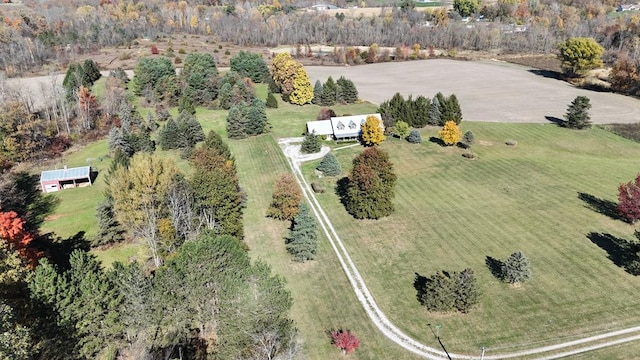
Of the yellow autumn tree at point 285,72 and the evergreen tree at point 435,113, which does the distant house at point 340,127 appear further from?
the yellow autumn tree at point 285,72

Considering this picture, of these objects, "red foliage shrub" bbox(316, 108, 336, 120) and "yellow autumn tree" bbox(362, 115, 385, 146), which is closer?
"yellow autumn tree" bbox(362, 115, 385, 146)

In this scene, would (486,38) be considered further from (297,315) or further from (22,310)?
(22,310)

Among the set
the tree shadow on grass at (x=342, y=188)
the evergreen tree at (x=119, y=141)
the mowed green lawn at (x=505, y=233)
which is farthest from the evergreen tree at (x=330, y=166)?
the evergreen tree at (x=119, y=141)

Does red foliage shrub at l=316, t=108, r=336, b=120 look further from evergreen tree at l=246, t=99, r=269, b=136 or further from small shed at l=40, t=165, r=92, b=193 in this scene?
small shed at l=40, t=165, r=92, b=193

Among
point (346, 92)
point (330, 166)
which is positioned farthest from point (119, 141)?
point (346, 92)

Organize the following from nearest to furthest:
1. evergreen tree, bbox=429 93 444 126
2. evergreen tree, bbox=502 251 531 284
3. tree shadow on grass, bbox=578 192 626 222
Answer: evergreen tree, bbox=502 251 531 284 < tree shadow on grass, bbox=578 192 626 222 < evergreen tree, bbox=429 93 444 126

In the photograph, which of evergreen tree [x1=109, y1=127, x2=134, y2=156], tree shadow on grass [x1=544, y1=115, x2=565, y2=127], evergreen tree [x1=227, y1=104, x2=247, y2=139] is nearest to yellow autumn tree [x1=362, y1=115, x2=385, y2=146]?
evergreen tree [x1=227, y1=104, x2=247, y2=139]

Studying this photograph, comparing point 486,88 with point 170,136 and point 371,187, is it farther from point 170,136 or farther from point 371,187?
point 170,136
